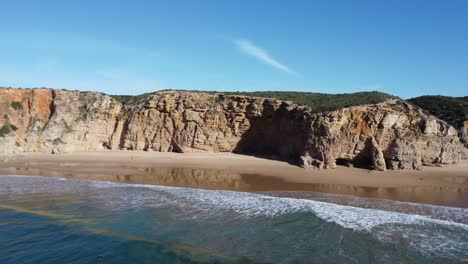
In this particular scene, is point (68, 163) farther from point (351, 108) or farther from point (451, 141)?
point (451, 141)

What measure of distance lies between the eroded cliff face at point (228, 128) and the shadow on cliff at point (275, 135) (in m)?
0.07

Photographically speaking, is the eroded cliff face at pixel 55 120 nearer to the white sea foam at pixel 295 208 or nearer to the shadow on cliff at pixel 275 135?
the shadow on cliff at pixel 275 135

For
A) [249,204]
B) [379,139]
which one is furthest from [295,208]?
[379,139]

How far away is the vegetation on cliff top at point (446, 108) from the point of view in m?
29.3

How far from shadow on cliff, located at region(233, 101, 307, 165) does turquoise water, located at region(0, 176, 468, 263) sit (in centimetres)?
967

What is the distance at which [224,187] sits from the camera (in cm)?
1603

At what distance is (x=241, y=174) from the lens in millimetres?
19953

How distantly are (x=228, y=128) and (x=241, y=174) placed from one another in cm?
766

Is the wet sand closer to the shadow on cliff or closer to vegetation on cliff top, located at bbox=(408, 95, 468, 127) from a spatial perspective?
the shadow on cliff

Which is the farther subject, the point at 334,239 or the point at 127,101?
the point at 127,101

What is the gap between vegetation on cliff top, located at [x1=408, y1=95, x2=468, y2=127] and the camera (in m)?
29.3

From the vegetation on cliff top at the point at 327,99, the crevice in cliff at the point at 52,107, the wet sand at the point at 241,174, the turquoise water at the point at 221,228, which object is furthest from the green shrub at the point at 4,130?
the turquoise water at the point at 221,228

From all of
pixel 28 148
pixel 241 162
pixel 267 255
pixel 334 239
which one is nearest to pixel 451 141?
pixel 241 162

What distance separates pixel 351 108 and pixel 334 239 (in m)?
15.0
